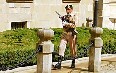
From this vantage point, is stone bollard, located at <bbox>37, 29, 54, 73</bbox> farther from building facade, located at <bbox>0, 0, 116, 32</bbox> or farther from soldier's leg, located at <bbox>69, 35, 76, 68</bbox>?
building facade, located at <bbox>0, 0, 116, 32</bbox>

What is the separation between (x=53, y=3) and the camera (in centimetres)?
1744

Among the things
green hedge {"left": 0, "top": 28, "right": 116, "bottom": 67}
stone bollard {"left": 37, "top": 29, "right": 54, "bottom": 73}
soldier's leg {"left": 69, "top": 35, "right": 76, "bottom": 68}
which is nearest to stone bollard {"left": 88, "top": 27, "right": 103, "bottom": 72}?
soldier's leg {"left": 69, "top": 35, "right": 76, "bottom": 68}

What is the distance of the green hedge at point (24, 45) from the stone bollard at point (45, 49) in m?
1.45

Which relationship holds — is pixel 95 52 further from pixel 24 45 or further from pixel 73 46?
pixel 24 45

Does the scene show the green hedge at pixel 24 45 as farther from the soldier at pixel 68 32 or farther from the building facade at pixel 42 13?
the building facade at pixel 42 13

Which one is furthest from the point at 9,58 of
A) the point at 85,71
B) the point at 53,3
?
the point at 53,3

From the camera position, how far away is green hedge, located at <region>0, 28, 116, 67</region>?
10.0 meters

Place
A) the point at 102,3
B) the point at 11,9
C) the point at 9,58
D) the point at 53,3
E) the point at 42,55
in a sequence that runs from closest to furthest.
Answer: the point at 42,55
the point at 9,58
the point at 11,9
the point at 53,3
the point at 102,3

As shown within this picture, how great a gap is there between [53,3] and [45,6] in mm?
448

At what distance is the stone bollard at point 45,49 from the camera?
8.62 m

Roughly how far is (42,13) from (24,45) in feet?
19.7

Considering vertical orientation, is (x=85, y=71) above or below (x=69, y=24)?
below

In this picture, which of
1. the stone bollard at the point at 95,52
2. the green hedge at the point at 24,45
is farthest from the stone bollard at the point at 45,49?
the stone bollard at the point at 95,52

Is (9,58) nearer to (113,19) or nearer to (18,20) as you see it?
(18,20)
